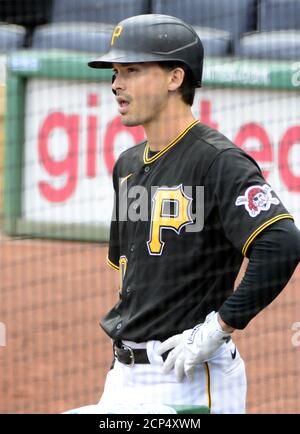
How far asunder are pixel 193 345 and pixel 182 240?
29 cm

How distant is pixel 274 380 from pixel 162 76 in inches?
92.8

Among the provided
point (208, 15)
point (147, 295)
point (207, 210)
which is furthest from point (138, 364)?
point (208, 15)

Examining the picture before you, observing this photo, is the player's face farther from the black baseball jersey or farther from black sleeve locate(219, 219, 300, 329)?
black sleeve locate(219, 219, 300, 329)

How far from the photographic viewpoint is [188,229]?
2.82 metres

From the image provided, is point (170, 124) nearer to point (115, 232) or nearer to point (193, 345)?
point (115, 232)

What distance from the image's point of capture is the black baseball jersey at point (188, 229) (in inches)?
107

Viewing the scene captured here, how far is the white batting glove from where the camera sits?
8.84ft

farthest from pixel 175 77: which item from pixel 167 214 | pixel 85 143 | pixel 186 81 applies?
pixel 85 143

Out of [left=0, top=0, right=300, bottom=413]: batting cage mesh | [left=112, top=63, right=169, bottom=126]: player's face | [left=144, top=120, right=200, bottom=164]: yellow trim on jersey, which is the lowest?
[left=0, top=0, right=300, bottom=413]: batting cage mesh

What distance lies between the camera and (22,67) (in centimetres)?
782

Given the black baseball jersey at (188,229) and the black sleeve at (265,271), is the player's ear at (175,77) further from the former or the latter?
the black sleeve at (265,271)

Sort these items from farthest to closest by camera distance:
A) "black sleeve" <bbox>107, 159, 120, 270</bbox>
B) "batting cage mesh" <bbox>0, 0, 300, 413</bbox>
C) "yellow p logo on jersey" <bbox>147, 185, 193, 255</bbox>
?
1. "batting cage mesh" <bbox>0, 0, 300, 413</bbox>
2. "black sleeve" <bbox>107, 159, 120, 270</bbox>
3. "yellow p logo on jersey" <bbox>147, 185, 193, 255</bbox>

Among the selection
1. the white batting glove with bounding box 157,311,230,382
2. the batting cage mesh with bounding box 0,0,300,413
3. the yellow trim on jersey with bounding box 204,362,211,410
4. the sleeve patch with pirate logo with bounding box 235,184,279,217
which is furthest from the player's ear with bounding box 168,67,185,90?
the batting cage mesh with bounding box 0,0,300,413

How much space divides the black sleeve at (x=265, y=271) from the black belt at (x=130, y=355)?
0.27m
